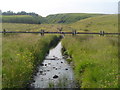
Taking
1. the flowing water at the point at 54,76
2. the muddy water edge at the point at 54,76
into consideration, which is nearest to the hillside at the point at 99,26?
the flowing water at the point at 54,76

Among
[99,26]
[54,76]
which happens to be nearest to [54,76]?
[54,76]

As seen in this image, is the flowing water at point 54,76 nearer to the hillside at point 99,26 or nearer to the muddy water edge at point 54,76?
the muddy water edge at point 54,76

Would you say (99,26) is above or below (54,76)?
above

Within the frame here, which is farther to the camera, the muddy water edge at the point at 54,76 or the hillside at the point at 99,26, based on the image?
the hillside at the point at 99,26

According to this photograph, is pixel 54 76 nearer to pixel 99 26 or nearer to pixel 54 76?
pixel 54 76

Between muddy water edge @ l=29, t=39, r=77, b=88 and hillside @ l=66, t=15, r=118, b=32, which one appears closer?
muddy water edge @ l=29, t=39, r=77, b=88

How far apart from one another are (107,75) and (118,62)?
2686 mm


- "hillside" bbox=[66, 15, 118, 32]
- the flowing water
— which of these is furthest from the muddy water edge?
"hillside" bbox=[66, 15, 118, 32]

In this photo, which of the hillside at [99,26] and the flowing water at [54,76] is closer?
the flowing water at [54,76]

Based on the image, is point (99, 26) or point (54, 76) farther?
point (99, 26)

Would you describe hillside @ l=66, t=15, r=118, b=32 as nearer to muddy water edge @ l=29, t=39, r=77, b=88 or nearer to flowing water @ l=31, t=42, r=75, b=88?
flowing water @ l=31, t=42, r=75, b=88

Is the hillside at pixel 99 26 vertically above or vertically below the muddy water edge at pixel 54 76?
above

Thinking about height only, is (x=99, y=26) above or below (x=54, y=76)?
above

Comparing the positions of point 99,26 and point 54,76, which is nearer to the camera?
point 54,76
